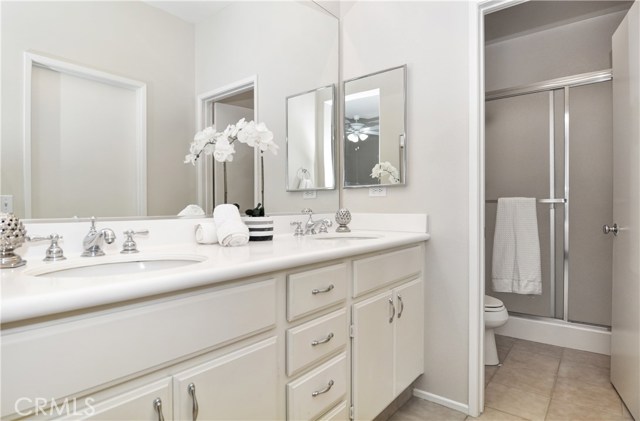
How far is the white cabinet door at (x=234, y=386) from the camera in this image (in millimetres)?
800

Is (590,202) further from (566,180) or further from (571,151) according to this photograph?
(571,151)

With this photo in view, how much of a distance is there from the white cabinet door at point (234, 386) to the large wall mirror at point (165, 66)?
71 cm

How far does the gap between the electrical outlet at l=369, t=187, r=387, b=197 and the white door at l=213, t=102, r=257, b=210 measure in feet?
2.29

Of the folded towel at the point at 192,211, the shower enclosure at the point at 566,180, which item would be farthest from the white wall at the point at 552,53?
the folded towel at the point at 192,211

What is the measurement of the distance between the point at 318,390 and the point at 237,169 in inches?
40.3

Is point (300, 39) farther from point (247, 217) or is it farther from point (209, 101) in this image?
point (247, 217)

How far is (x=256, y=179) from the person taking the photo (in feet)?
5.86

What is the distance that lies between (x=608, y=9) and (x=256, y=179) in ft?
8.72

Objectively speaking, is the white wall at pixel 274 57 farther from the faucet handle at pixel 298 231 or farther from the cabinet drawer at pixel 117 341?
the cabinet drawer at pixel 117 341

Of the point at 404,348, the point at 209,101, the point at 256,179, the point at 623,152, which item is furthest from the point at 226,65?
the point at 623,152

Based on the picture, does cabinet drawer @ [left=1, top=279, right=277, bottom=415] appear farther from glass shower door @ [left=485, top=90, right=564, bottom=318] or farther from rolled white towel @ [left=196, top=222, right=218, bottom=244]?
glass shower door @ [left=485, top=90, right=564, bottom=318]

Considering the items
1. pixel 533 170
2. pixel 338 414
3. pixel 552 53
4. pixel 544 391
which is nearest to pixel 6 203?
pixel 338 414

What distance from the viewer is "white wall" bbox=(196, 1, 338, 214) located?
158cm

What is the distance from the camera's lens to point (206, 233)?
1379mm
